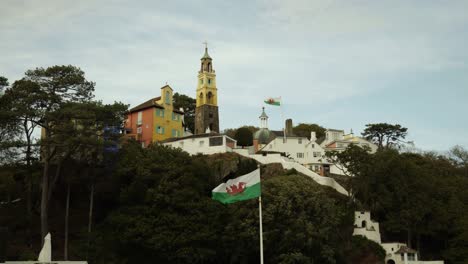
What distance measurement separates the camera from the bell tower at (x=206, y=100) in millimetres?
82438

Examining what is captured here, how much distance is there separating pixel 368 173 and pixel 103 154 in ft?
101

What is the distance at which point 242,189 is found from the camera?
29.5 meters

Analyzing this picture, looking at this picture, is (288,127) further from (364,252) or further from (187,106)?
(364,252)

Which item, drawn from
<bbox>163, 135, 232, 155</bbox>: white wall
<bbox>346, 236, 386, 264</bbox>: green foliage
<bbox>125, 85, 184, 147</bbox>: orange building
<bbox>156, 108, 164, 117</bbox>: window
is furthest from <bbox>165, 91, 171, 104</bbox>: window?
<bbox>346, 236, 386, 264</bbox>: green foliage

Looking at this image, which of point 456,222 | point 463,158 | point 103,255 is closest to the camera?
point 103,255

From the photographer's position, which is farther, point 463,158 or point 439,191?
point 463,158

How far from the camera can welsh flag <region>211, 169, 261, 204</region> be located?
29.2 m

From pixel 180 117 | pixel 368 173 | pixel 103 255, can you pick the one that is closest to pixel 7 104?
pixel 103 255

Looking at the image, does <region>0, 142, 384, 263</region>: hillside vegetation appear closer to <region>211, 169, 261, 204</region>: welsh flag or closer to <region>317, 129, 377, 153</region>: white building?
<region>211, 169, 261, 204</region>: welsh flag

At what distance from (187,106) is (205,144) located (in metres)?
32.1

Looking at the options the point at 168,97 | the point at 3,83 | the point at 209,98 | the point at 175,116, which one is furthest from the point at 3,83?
the point at 209,98

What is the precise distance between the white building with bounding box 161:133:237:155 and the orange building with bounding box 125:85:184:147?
480 centimetres

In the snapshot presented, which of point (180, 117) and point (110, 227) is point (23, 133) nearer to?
point (110, 227)

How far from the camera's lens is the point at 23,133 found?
4759 cm
